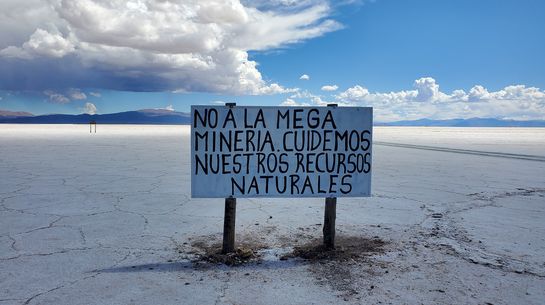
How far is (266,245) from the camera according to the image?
3994mm

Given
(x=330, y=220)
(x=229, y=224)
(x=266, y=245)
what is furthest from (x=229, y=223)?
(x=330, y=220)

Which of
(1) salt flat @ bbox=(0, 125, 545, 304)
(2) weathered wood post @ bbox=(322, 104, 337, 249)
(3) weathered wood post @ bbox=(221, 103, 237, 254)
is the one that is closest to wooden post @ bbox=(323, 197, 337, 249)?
(2) weathered wood post @ bbox=(322, 104, 337, 249)

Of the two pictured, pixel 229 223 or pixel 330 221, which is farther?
pixel 330 221

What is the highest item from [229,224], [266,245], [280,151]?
[280,151]

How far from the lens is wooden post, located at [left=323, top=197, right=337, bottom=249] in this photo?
12.3 ft

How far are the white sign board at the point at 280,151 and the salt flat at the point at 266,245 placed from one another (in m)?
0.69

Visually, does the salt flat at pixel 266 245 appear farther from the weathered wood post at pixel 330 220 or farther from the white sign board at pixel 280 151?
the white sign board at pixel 280 151

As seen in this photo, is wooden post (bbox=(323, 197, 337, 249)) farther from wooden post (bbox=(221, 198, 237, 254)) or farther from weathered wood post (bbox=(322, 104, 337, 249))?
wooden post (bbox=(221, 198, 237, 254))

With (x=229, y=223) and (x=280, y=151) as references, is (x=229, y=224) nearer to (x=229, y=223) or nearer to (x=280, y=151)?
(x=229, y=223)

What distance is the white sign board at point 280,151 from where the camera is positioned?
11.6 feet

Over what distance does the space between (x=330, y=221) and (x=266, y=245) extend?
739 mm

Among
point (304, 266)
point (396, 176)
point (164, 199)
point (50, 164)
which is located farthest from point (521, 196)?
point (50, 164)

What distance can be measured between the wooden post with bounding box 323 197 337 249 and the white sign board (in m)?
0.09

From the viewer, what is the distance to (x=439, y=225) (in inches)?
187
